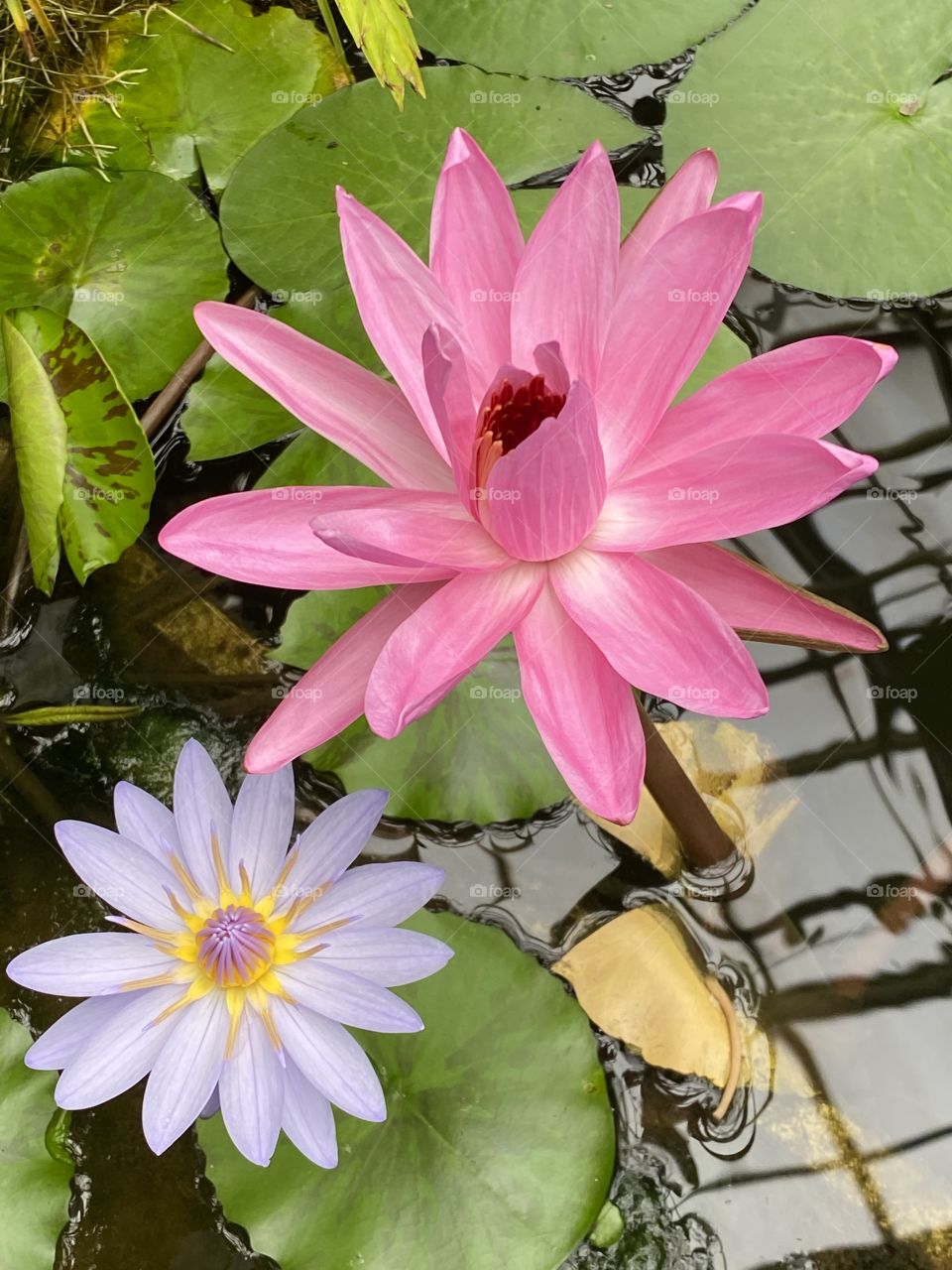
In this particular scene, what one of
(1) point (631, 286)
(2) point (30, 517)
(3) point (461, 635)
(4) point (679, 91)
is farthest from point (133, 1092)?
(4) point (679, 91)

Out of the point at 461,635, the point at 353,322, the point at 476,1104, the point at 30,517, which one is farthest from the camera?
the point at 353,322

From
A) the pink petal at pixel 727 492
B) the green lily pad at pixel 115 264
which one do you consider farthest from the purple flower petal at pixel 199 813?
the green lily pad at pixel 115 264

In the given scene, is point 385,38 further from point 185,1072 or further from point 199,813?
point 185,1072

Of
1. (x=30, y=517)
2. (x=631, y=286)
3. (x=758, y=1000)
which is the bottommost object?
(x=758, y=1000)

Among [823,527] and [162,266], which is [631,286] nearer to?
[823,527]

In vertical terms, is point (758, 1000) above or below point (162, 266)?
below
